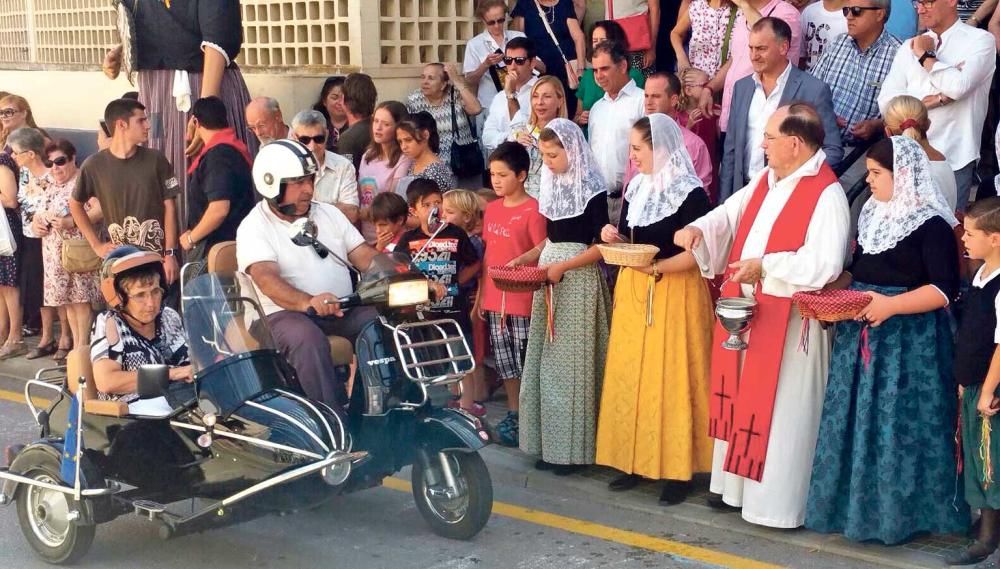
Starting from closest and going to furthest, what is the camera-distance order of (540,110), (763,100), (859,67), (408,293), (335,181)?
1. (408,293)
2. (763,100)
3. (859,67)
4. (540,110)
5. (335,181)

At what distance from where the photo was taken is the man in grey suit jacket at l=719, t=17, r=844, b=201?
7363 millimetres

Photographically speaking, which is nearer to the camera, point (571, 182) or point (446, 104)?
point (571, 182)

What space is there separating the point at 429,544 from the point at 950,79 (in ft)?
12.3

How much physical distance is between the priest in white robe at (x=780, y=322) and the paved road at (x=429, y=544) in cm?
32

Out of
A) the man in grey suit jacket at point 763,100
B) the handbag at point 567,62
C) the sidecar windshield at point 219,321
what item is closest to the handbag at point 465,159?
the handbag at point 567,62

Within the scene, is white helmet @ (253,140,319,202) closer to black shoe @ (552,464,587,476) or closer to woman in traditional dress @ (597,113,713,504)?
woman in traditional dress @ (597,113,713,504)

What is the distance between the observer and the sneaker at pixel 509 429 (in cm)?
780

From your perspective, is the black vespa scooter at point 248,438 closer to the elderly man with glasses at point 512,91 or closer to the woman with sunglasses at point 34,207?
the elderly man with glasses at point 512,91

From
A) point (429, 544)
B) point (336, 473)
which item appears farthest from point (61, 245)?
point (336, 473)

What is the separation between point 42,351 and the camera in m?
10.5

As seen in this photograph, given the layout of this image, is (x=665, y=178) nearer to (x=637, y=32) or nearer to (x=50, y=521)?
(x=637, y=32)

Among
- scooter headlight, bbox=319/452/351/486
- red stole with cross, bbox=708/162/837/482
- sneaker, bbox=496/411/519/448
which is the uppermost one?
red stole with cross, bbox=708/162/837/482

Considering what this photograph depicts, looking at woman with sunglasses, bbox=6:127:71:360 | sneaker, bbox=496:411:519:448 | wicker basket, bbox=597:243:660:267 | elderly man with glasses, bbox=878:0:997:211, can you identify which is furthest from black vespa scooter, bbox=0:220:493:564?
woman with sunglasses, bbox=6:127:71:360

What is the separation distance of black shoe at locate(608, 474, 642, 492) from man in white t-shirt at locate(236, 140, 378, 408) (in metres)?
1.54
